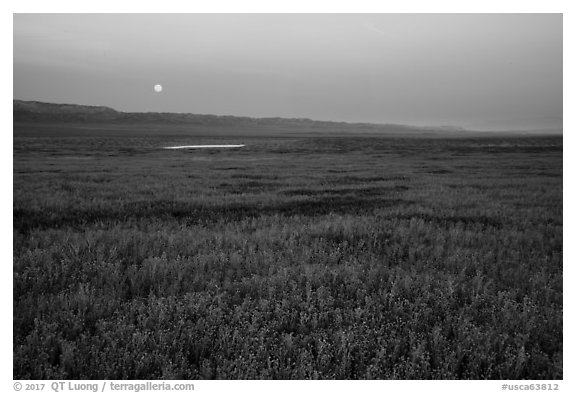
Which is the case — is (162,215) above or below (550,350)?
above

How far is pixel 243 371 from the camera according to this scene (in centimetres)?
347

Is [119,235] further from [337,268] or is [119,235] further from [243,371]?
[243,371]

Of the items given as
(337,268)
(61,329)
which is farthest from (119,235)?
(337,268)

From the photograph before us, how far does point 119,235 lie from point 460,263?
6.49m

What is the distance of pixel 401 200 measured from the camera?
550 inches

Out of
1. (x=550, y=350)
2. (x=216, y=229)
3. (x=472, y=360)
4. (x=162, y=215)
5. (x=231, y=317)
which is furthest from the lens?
(x=162, y=215)

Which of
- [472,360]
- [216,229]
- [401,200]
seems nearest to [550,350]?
[472,360]

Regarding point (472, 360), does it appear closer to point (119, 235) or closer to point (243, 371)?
point (243, 371)
